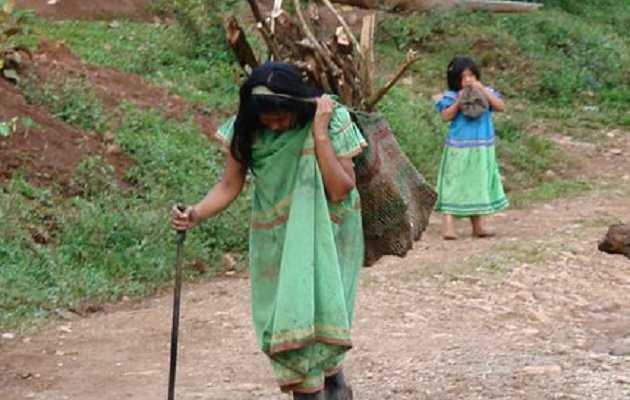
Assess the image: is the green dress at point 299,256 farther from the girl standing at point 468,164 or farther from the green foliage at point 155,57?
the green foliage at point 155,57

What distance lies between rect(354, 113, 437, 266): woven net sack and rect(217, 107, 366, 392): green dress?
30 centimetres

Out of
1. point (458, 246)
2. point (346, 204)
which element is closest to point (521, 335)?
point (346, 204)

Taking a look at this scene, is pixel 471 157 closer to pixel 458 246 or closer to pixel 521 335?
pixel 458 246

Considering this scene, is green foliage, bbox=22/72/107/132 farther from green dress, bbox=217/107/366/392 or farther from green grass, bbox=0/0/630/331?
green dress, bbox=217/107/366/392

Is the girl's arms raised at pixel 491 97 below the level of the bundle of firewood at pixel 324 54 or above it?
below

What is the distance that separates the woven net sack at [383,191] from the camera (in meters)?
5.40

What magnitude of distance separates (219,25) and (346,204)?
889cm

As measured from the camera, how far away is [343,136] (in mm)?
4957

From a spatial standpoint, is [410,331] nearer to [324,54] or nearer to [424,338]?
[424,338]

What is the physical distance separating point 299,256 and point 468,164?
554cm

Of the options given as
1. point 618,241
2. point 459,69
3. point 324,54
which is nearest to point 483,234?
point 459,69

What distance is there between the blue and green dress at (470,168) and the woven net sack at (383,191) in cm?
456

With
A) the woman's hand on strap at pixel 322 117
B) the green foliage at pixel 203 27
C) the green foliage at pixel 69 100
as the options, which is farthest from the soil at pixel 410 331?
the green foliage at pixel 203 27

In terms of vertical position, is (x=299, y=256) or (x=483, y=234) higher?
(x=299, y=256)
